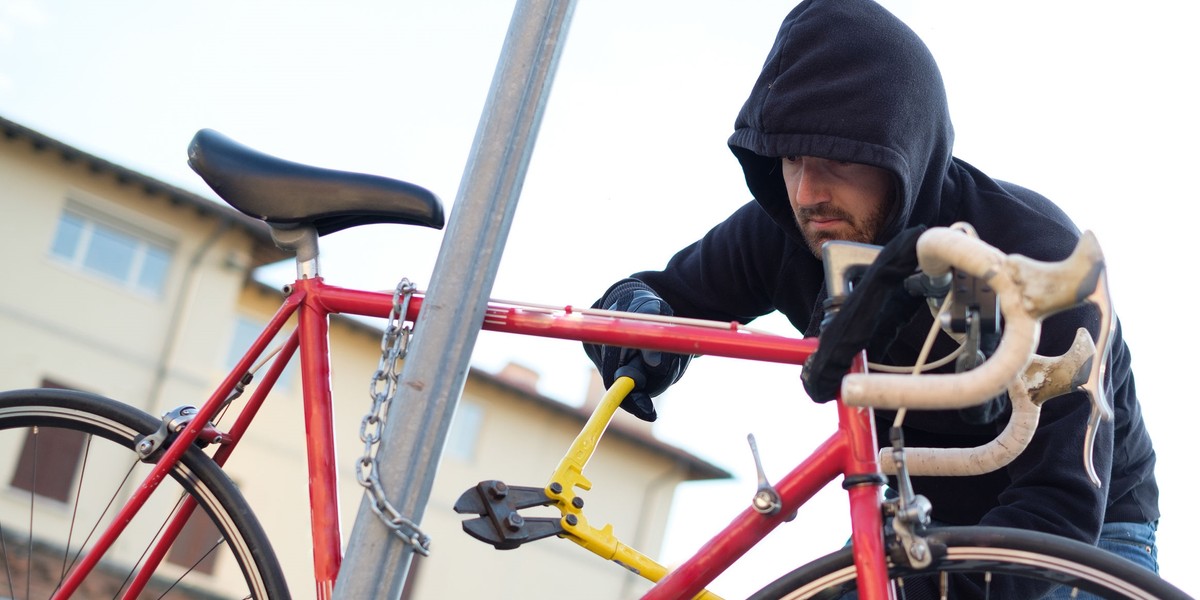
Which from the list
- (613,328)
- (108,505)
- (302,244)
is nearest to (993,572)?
(613,328)

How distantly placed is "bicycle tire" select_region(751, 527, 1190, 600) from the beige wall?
16.7 metres

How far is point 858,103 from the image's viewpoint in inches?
86.0

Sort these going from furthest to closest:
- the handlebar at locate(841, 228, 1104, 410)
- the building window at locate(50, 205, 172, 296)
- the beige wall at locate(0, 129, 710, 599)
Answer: the building window at locate(50, 205, 172, 296) < the beige wall at locate(0, 129, 710, 599) < the handlebar at locate(841, 228, 1104, 410)

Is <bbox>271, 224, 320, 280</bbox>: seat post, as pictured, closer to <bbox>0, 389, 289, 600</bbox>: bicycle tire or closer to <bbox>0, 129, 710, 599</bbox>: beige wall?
<bbox>0, 389, 289, 600</bbox>: bicycle tire

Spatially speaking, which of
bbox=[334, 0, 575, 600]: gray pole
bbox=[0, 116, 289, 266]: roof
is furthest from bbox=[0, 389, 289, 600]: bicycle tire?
bbox=[0, 116, 289, 266]: roof

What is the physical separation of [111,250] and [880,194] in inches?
804

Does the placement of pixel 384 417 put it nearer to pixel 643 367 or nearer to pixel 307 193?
pixel 307 193

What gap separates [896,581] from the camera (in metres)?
1.57

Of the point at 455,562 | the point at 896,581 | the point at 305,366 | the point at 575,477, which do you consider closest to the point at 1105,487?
the point at 896,581

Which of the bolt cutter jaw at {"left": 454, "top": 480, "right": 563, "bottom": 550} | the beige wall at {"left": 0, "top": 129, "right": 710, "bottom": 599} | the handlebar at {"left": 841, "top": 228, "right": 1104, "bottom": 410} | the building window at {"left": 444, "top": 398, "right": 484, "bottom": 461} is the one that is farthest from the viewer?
the building window at {"left": 444, "top": 398, "right": 484, "bottom": 461}

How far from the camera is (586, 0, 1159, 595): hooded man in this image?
7.13 feet

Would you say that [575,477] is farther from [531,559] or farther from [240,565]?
[531,559]

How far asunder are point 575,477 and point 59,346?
66.0ft

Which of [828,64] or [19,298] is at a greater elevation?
[19,298]
